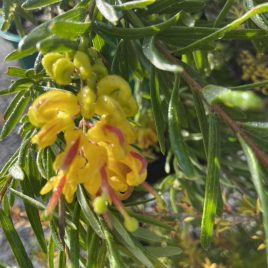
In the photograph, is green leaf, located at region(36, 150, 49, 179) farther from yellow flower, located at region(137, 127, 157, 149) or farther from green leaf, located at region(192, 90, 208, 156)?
yellow flower, located at region(137, 127, 157, 149)

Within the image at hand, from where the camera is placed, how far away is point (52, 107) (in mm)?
382

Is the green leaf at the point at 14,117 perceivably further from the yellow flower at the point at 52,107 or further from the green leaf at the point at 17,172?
the yellow flower at the point at 52,107

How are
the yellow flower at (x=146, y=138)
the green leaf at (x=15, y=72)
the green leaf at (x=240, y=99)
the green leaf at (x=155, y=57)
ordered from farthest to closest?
the yellow flower at (x=146, y=138) < the green leaf at (x=15, y=72) < the green leaf at (x=155, y=57) < the green leaf at (x=240, y=99)

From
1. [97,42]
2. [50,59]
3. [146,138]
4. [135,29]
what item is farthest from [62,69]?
[146,138]

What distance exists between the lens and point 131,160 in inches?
15.9

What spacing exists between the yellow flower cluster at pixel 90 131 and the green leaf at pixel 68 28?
0.02 meters

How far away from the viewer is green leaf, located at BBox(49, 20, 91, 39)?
39 cm

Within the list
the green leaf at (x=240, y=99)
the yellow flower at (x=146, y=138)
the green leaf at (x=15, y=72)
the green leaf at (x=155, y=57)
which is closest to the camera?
the green leaf at (x=240, y=99)

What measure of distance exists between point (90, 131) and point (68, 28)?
0.08 metres

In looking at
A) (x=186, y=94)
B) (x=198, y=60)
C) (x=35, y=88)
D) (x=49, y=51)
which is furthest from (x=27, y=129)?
(x=186, y=94)

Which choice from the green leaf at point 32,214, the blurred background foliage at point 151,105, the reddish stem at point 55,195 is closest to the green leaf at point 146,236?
the blurred background foliage at point 151,105

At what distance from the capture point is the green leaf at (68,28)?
15.3 inches

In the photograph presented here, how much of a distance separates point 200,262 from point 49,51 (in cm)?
77

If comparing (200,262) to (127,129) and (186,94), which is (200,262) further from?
(127,129)
